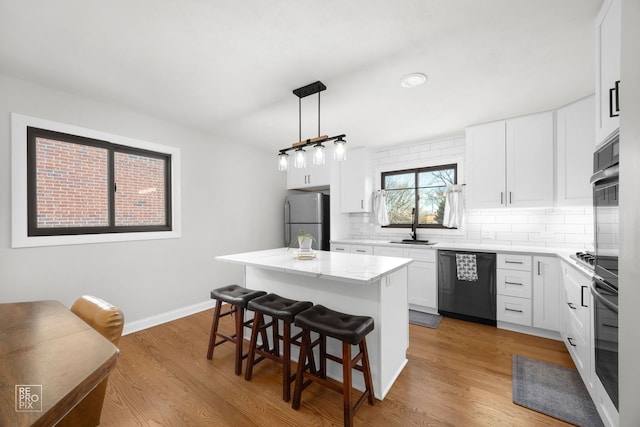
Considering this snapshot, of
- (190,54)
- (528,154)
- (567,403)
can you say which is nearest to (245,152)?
(190,54)

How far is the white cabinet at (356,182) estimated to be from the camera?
4449 mm

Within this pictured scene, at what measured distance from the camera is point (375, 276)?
1753mm

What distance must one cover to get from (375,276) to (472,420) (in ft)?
3.58

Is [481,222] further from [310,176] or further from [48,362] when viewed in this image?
[48,362]

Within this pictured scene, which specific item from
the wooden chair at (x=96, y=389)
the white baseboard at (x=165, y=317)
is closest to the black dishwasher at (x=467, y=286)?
the white baseboard at (x=165, y=317)

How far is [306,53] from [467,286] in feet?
10.0

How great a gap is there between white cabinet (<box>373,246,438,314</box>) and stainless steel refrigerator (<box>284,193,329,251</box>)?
1.29 meters

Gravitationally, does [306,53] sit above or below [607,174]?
above

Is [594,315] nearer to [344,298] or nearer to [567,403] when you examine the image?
[567,403]

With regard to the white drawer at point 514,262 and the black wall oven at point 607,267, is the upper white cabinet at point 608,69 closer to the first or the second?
the black wall oven at point 607,267

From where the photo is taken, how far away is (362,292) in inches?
78.6

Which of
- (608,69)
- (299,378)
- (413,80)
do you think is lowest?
(299,378)

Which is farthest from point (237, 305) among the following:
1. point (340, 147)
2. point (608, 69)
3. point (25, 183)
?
point (608, 69)

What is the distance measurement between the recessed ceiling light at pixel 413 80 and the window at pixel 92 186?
2.92 metres
